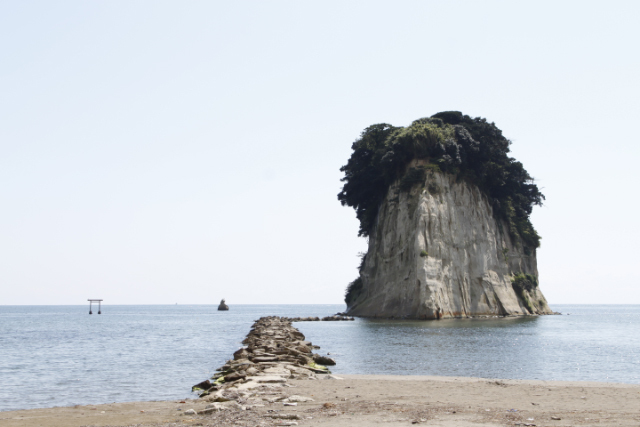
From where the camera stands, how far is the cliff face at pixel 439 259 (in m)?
62.9

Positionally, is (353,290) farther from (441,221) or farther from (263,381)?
(263,381)

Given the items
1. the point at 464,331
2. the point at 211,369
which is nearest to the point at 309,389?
the point at 211,369

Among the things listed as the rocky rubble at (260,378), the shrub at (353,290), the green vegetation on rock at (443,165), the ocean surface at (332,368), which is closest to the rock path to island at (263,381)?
the rocky rubble at (260,378)

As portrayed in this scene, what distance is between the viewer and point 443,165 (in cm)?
6781

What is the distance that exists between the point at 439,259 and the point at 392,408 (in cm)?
5220

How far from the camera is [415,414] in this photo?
39.7 feet

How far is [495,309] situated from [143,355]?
156 feet

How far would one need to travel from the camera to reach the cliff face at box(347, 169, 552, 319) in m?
62.9

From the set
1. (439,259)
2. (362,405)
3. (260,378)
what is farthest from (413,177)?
(362,405)

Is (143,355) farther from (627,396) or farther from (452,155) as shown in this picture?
(452,155)

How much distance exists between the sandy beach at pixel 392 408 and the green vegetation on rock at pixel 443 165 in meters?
51.8

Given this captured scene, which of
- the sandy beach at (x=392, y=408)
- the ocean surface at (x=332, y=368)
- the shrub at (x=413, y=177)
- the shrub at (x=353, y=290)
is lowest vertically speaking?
the ocean surface at (x=332, y=368)

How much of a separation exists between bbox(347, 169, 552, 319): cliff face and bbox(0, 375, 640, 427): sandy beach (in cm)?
4458

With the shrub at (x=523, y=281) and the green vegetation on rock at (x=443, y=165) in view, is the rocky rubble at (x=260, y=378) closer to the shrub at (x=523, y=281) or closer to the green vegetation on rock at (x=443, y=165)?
the green vegetation on rock at (x=443, y=165)
